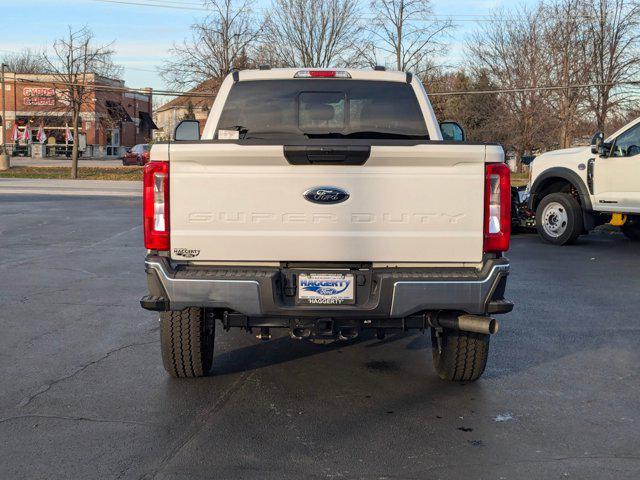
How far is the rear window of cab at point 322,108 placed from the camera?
6.20 metres

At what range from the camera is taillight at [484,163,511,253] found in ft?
14.8

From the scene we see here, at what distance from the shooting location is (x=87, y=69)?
1486 inches

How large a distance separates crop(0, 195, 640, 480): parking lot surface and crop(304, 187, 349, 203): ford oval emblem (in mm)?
1325

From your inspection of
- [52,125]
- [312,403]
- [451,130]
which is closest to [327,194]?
[312,403]

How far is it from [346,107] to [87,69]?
113 feet

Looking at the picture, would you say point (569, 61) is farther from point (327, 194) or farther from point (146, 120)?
point (146, 120)

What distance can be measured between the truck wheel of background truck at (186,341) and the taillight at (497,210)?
1928 mm

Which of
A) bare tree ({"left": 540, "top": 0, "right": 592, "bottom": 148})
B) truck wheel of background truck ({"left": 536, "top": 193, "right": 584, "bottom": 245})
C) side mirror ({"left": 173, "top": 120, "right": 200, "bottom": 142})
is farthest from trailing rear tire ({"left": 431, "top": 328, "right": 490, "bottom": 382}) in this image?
bare tree ({"left": 540, "top": 0, "right": 592, "bottom": 148})

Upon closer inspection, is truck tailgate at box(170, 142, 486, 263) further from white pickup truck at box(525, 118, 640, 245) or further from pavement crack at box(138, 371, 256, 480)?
white pickup truck at box(525, 118, 640, 245)

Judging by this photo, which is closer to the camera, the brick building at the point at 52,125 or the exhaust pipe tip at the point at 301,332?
the exhaust pipe tip at the point at 301,332

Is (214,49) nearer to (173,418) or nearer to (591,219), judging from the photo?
(591,219)

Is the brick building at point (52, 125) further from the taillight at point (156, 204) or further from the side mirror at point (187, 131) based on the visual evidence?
the taillight at point (156, 204)

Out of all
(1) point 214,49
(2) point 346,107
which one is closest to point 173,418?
(2) point 346,107

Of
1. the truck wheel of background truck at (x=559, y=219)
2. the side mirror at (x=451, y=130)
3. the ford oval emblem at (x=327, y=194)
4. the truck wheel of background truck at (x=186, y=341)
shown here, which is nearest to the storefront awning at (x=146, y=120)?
the truck wheel of background truck at (x=559, y=219)
